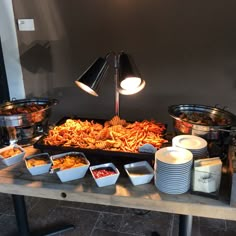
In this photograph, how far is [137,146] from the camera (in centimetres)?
139

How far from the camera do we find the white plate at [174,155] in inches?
45.5

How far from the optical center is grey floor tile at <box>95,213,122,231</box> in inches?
76.6

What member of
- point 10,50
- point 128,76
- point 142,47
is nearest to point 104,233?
point 128,76

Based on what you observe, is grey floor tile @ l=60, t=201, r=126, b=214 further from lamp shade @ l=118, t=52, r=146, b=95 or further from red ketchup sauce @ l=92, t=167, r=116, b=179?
lamp shade @ l=118, t=52, r=146, b=95

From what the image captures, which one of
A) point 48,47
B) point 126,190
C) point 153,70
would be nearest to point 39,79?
point 48,47

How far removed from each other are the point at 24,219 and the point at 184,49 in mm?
1598

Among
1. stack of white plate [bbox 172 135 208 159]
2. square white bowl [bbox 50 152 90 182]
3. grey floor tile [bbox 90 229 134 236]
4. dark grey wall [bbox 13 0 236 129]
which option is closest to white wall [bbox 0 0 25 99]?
dark grey wall [bbox 13 0 236 129]

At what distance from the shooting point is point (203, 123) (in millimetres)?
1437

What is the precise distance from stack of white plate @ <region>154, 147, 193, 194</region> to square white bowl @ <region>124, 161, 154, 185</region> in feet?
0.15

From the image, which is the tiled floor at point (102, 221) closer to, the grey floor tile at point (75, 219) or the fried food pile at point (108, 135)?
the grey floor tile at point (75, 219)

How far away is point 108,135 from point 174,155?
43cm

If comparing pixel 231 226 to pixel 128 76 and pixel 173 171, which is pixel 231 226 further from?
pixel 128 76

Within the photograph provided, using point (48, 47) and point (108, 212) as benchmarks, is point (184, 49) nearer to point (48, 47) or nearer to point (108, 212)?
point (48, 47)

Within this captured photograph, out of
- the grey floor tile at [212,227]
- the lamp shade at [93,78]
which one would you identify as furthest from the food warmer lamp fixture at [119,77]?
the grey floor tile at [212,227]
